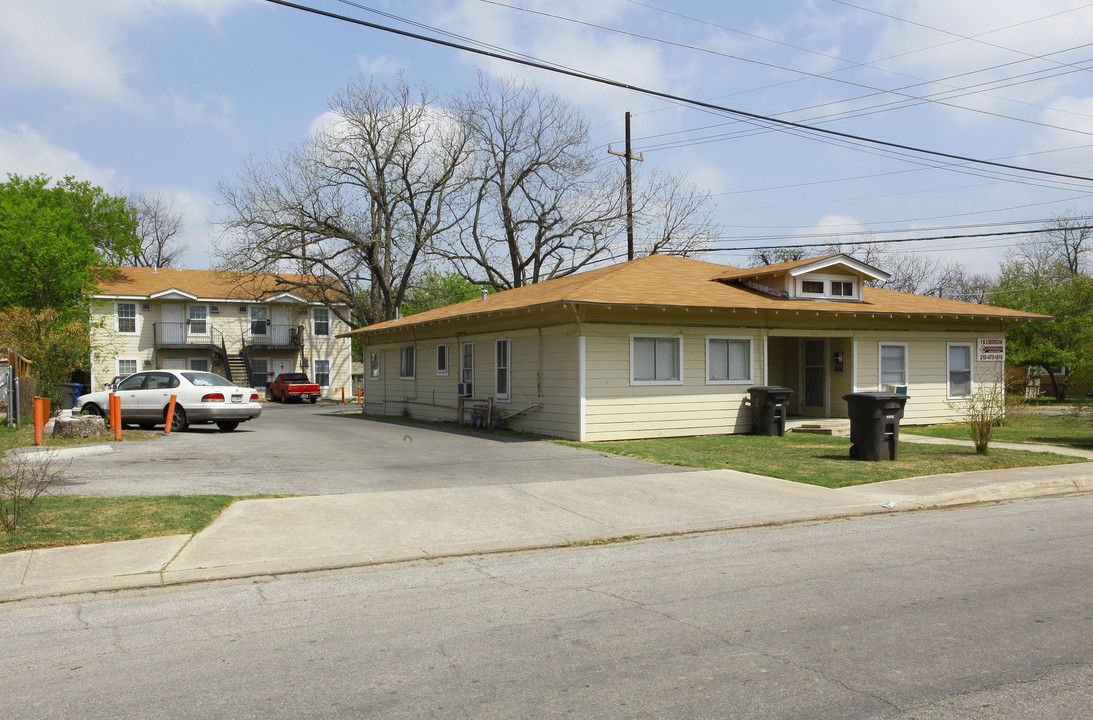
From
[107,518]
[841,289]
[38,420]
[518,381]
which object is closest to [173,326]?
[38,420]

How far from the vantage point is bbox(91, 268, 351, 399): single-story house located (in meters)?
43.8

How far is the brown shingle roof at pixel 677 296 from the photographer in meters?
17.9

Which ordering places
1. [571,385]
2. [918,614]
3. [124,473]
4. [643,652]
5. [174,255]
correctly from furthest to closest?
1. [174,255]
2. [571,385]
3. [124,473]
4. [918,614]
5. [643,652]

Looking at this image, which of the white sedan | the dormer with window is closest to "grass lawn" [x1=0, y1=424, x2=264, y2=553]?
the white sedan

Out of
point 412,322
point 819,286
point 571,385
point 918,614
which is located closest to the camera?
point 918,614

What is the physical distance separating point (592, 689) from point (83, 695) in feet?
8.87

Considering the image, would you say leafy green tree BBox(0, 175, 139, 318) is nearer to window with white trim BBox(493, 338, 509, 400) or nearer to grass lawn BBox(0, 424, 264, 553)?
window with white trim BBox(493, 338, 509, 400)

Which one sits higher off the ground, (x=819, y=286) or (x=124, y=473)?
(x=819, y=286)

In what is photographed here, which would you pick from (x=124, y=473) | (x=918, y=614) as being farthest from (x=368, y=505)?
(x=918, y=614)

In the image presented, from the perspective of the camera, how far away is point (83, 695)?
4.27 m

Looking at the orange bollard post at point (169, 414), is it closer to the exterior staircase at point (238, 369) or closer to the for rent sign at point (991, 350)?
the for rent sign at point (991, 350)

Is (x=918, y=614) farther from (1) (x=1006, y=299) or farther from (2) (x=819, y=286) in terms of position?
(1) (x=1006, y=299)

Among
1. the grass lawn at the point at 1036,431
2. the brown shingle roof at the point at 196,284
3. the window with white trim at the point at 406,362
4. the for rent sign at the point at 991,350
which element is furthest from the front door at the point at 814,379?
the brown shingle roof at the point at 196,284

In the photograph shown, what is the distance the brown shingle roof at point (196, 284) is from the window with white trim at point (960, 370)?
106ft
